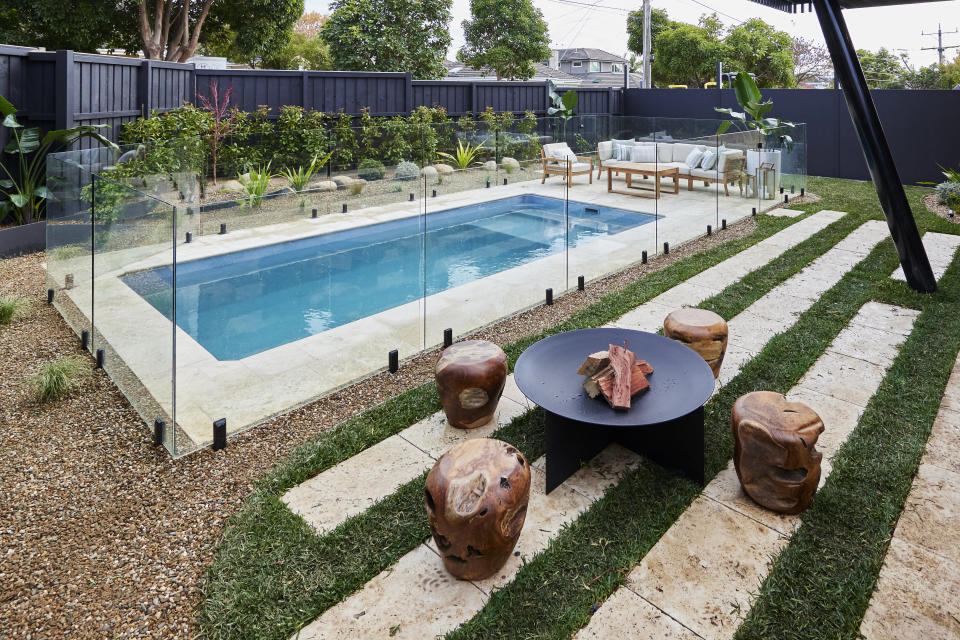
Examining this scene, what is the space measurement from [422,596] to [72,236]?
14.3 ft

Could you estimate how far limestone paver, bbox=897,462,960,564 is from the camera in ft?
8.32

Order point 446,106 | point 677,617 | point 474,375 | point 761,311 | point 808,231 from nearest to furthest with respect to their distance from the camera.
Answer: point 677,617 < point 474,375 < point 761,311 < point 808,231 < point 446,106

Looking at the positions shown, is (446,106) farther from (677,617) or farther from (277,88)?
(677,617)

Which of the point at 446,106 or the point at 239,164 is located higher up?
the point at 446,106

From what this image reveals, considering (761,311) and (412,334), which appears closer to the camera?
(412,334)

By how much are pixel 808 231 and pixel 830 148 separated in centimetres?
615

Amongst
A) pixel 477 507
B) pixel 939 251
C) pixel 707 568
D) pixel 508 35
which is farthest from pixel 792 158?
pixel 508 35

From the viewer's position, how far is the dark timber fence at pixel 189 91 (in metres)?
7.27

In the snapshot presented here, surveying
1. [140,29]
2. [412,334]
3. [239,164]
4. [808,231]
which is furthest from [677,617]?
[140,29]

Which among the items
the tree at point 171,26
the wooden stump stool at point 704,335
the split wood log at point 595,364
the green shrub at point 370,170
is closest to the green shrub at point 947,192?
the wooden stump stool at point 704,335

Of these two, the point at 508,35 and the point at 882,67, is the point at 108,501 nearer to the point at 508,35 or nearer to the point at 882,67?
the point at 508,35

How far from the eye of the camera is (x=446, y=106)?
13.8m

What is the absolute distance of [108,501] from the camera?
2.86 metres

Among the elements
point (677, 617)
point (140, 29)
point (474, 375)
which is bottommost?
point (677, 617)
